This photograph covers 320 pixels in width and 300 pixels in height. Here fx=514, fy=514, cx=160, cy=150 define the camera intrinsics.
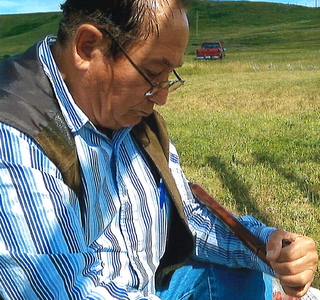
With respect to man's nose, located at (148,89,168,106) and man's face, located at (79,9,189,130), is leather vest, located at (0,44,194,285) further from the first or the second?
man's nose, located at (148,89,168,106)

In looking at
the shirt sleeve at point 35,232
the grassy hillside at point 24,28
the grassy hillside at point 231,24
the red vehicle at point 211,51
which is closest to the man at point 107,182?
the shirt sleeve at point 35,232

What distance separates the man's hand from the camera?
1.50 meters

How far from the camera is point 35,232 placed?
109 centimetres

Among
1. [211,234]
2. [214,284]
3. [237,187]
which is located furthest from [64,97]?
[237,187]

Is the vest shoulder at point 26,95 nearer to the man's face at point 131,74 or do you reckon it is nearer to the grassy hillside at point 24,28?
the man's face at point 131,74

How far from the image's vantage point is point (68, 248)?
3.77 feet

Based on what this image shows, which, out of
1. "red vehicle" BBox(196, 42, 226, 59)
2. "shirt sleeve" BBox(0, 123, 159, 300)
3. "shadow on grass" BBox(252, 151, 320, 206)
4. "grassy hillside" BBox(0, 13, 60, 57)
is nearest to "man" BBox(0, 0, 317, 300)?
"shirt sleeve" BBox(0, 123, 159, 300)

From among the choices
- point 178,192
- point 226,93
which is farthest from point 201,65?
point 178,192

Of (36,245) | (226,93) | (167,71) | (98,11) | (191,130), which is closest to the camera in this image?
(36,245)

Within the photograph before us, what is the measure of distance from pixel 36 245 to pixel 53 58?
0.55 meters

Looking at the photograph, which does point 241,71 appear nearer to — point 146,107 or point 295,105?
point 295,105

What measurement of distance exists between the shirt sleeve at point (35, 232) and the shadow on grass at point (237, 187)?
8.61 ft

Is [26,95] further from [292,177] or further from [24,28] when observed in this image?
[24,28]

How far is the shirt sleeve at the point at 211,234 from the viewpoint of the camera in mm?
1794
